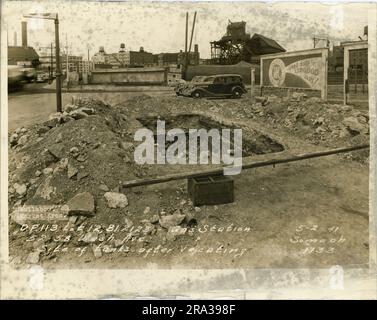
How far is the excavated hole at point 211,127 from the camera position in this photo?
184 inches

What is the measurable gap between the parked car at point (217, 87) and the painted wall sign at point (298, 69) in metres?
0.41

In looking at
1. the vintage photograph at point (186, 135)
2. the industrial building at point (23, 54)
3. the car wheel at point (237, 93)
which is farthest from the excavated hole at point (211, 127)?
the industrial building at point (23, 54)

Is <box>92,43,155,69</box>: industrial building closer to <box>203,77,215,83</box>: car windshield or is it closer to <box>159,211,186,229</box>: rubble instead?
<box>203,77,215,83</box>: car windshield

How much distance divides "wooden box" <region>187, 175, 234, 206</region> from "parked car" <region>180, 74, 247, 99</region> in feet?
4.41

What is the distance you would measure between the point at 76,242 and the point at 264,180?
2370 mm

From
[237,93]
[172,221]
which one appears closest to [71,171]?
[172,221]

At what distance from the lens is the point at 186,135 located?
4559mm

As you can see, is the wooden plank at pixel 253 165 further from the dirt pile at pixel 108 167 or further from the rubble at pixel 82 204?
the rubble at pixel 82 204

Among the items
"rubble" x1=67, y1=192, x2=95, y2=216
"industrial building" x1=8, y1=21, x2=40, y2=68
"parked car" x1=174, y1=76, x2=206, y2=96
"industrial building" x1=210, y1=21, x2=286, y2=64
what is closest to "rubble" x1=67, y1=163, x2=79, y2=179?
"rubble" x1=67, y1=192, x2=95, y2=216

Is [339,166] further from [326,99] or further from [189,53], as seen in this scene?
[189,53]

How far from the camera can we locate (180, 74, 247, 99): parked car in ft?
16.2

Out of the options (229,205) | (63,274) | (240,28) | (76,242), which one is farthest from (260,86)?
(63,274)

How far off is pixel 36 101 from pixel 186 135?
1935 mm

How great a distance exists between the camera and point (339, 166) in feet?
15.4
